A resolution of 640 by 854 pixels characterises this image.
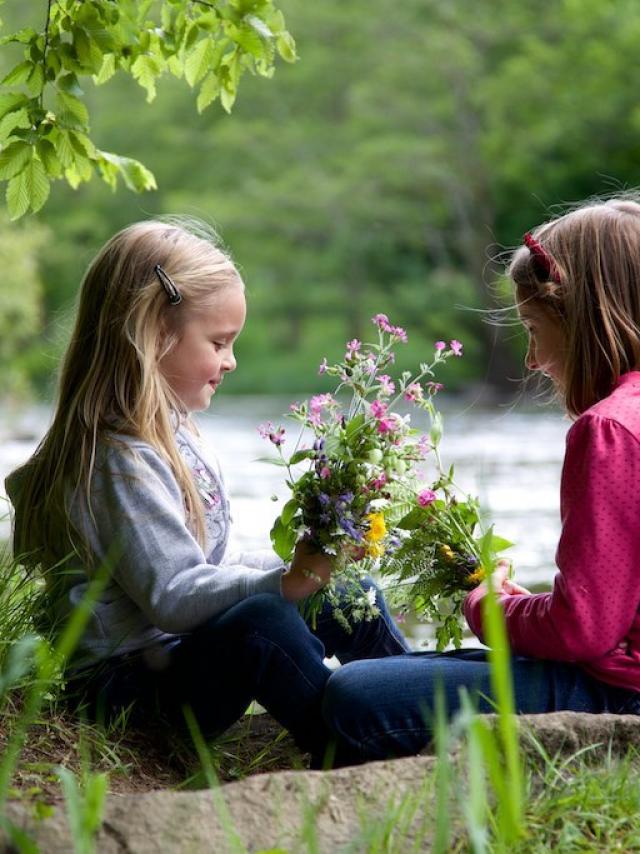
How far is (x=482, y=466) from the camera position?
2.93 meters

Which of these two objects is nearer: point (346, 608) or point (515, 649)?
point (515, 649)

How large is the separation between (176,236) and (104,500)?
2.45 feet

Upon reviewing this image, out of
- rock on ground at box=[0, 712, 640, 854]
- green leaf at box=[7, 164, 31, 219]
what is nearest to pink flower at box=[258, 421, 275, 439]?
rock on ground at box=[0, 712, 640, 854]

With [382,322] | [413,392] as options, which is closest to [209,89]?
[382,322]

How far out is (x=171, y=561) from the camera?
2781 mm

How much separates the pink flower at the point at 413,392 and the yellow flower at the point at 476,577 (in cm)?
44

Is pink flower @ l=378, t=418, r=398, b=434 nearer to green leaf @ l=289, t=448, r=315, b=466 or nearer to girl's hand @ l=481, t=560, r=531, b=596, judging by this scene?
green leaf @ l=289, t=448, r=315, b=466

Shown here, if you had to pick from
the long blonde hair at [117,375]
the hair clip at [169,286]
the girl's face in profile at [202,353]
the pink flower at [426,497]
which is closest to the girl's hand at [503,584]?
the pink flower at [426,497]

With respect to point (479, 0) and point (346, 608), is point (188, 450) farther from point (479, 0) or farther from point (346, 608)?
point (479, 0)

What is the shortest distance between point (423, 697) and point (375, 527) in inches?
14.1

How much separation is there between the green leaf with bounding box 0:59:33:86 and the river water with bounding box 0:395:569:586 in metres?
1.03

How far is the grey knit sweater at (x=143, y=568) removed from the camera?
2.77 meters

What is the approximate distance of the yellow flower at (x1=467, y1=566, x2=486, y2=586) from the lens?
286 centimetres

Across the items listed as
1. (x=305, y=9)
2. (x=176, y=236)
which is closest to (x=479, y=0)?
(x=305, y=9)
